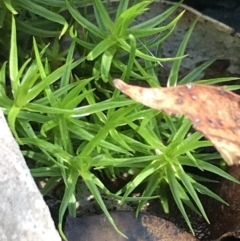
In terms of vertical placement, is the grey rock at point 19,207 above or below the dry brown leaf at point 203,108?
below

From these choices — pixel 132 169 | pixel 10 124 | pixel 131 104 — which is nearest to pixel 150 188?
pixel 132 169

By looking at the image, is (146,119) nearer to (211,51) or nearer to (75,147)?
(75,147)

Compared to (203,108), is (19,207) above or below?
below

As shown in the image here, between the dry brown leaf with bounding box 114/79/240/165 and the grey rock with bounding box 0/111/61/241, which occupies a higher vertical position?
the dry brown leaf with bounding box 114/79/240/165

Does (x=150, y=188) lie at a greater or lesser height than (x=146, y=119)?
lesser

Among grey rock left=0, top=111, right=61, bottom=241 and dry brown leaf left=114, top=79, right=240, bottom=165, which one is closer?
dry brown leaf left=114, top=79, right=240, bottom=165

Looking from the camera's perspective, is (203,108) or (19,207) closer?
(203,108)

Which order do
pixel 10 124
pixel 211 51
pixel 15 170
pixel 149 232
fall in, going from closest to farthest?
pixel 15 170 < pixel 10 124 < pixel 149 232 < pixel 211 51

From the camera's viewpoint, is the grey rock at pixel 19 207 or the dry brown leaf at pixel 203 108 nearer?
the dry brown leaf at pixel 203 108
